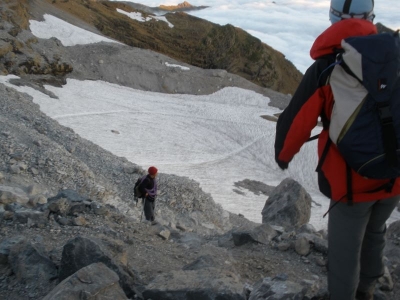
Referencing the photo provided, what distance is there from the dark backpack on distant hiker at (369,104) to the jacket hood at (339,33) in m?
0.13

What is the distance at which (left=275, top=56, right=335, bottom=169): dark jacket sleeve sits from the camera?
393cm

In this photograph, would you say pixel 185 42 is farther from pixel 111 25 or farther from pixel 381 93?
pixel 381 93

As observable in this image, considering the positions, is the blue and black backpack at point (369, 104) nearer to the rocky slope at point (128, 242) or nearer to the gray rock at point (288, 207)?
the rocky slope at point (128, 242)

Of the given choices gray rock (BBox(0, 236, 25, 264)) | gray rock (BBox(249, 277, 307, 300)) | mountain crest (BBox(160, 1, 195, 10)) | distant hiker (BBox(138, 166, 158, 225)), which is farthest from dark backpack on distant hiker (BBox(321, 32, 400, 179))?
mountain crest (BBox(160, 1, 195, 10))

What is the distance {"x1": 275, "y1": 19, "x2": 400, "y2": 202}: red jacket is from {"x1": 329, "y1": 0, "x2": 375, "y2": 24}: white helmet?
0.49ft

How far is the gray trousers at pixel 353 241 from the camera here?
417cm

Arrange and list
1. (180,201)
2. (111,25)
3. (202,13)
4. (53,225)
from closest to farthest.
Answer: (53,225)
(180,201)
(111,25)
(202,13)

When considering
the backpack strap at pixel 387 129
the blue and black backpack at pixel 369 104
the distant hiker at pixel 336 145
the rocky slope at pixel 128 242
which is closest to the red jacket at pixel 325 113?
the distant hiker at pixel 336 145

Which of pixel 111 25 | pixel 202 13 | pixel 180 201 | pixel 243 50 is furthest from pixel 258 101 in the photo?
pixel 202 13

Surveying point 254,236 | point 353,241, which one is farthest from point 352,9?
point 254,236

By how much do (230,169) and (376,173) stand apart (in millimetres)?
22803

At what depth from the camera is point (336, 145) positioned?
12.9 feet

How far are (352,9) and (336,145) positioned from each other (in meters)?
1.10

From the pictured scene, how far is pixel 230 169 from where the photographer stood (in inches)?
1047
